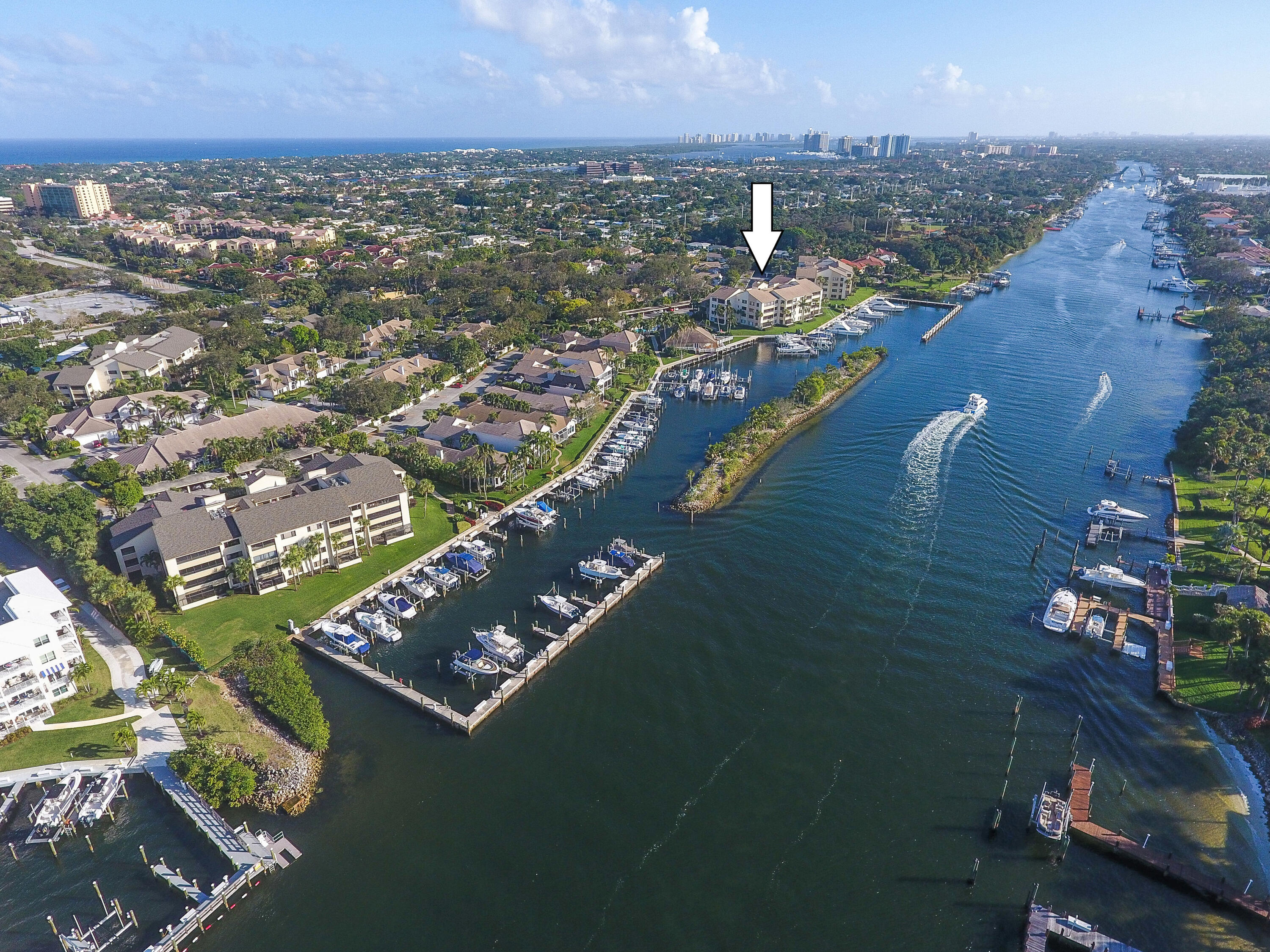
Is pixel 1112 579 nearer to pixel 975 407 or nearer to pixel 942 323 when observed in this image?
pixel 975 407

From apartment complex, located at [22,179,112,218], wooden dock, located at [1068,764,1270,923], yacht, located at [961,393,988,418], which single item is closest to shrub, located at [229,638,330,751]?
wooden dock, located at [1068,764,1270,923]

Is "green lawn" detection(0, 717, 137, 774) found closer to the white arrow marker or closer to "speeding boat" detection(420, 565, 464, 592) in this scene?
"speeding boat" detection(420, 565, 464, 592)

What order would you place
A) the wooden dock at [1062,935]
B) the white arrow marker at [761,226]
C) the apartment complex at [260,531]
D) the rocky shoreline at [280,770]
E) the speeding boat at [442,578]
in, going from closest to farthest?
1. the wooden dock at [1062,935]
2. the rocky shoreline at [280,770]
3. the white arrow marker at [761,226]
4. the apartment complex at [260,531]
5. the speeding boat at [442,578]

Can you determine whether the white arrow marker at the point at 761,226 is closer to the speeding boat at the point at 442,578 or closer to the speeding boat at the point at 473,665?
the speeding boat at the point at 473,665

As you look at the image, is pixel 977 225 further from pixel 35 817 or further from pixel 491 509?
pixel 35 817

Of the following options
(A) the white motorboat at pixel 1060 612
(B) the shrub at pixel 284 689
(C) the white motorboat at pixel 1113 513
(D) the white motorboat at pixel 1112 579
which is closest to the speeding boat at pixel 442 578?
(B) the shrub at pixel 284 689
